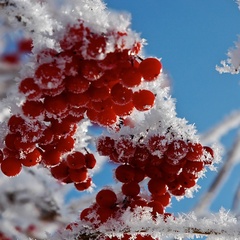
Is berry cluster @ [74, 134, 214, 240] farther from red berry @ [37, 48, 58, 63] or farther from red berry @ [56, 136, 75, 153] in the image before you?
red berry @ [37, 48, 58, 63]

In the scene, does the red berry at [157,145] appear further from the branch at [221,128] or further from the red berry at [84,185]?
the branch at [221,128]

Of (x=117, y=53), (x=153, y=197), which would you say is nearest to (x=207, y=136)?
(x=153, y=197)

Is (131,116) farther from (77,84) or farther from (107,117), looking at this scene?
(77,84)

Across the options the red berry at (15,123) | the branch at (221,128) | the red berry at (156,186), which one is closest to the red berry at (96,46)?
the red berry at (15,123)

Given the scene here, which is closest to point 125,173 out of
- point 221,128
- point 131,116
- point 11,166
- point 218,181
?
point 131,116

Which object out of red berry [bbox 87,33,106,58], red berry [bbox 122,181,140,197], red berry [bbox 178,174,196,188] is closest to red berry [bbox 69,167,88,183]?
red berry [bbox 122,181,140,197]
